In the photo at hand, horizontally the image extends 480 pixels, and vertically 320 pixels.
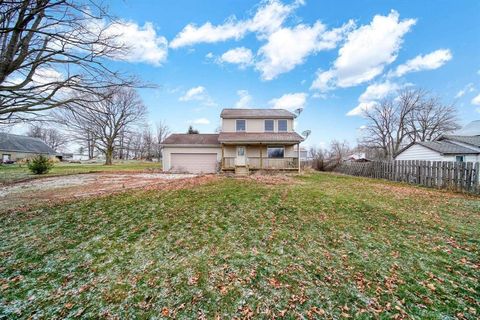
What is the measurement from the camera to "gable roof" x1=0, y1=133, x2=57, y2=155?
115ft

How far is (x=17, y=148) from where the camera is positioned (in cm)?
3700

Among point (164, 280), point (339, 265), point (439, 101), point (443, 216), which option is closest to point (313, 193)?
point (443, 216)

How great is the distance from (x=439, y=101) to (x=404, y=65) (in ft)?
50.2

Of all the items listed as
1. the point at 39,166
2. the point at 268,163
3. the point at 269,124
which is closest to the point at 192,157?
the point at 268,163

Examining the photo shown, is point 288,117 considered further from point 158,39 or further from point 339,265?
point 339,265

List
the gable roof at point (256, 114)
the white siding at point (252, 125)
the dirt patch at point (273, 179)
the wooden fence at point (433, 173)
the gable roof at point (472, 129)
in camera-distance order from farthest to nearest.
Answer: the gable roof at point (472, 129) < the white siding at point (252, 125) < the gable roof at point (256, 114) < the dirt patch at point (273, 179) < the wooden fence at point (433, 173)

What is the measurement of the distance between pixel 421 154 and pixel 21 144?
202 feet

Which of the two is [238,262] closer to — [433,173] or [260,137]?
[433,173]

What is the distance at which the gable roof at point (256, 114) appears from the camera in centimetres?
1850

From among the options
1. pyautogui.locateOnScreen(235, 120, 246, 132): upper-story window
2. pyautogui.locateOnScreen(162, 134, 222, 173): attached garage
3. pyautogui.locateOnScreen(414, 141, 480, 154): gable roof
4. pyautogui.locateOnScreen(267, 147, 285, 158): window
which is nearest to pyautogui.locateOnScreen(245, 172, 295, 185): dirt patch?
pyautogui.locateOnScreen(267, 147, 285, 158): window

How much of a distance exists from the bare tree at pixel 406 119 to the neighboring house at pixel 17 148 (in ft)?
192

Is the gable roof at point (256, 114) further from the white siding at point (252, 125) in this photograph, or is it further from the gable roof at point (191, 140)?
the gable roof at point (191, 140)

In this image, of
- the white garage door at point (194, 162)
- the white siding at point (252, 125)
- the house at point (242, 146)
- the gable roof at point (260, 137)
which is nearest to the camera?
the gable roof at point (260, 137)

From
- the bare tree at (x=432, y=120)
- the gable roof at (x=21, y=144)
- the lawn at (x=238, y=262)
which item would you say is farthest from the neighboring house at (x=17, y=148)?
the bare tree at (x=432, y=120)
